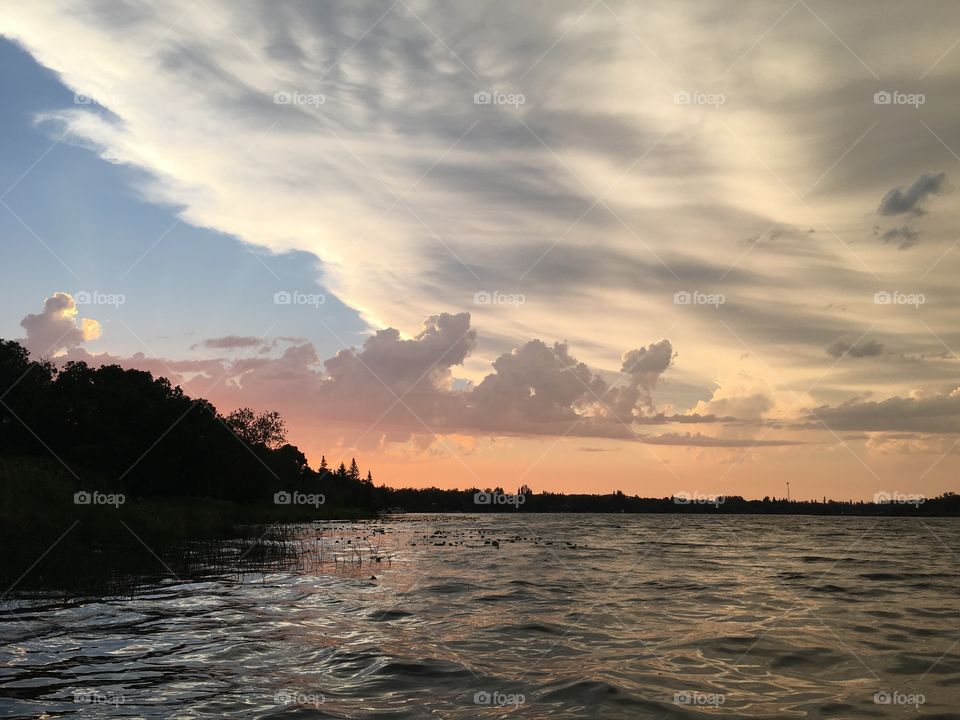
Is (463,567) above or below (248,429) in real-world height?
below

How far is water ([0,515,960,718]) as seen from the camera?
504 inches

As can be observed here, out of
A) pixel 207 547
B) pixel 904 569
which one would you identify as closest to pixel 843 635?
pixel 904 569

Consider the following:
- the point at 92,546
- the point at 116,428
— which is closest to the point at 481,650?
the point at 92,546

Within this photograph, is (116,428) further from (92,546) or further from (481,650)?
(481,650)

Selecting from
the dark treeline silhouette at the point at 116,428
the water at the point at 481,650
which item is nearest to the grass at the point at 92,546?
the water at the point at 481,650

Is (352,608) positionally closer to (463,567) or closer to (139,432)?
(463,567)

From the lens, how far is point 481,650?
1752cm

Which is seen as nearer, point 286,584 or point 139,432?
point 286,584

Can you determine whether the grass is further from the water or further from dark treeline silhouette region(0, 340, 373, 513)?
dark treeline silhouette region(0, 340, 373, 513)

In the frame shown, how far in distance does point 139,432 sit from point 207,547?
168 ft

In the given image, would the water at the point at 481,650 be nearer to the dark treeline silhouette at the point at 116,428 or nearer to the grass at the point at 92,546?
the grass at the point at 92,546

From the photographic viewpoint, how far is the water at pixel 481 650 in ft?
42.0

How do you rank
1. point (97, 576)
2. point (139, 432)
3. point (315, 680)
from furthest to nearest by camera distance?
point (139, 432) < point (97, 576) < point (315, 680)

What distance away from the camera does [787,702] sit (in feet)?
44.0
